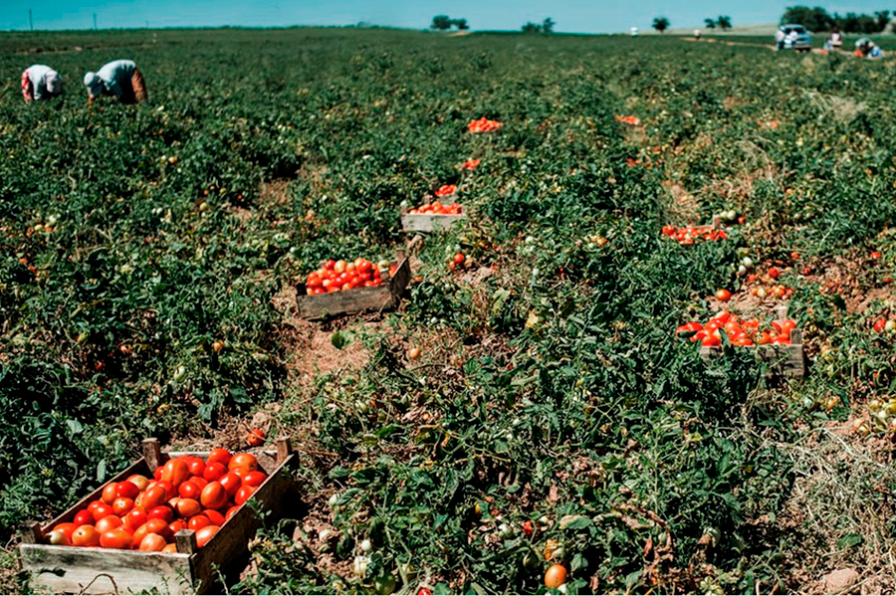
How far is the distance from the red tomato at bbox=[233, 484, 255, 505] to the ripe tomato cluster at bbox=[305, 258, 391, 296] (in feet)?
8.26

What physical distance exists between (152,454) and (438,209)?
430cm

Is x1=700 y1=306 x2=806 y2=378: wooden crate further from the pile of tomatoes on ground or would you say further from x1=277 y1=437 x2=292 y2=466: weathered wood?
the pile of tomatoes on ground

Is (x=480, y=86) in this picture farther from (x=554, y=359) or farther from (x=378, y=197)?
(x=554, y=359)

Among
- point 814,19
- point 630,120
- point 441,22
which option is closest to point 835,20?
point 814,19

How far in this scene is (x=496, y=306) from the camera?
5.16 metres

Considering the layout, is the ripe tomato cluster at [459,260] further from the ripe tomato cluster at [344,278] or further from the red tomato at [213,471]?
the red tomato at [213,471]

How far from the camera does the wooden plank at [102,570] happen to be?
339 cm

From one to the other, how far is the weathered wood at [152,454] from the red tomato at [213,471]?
1.08ft

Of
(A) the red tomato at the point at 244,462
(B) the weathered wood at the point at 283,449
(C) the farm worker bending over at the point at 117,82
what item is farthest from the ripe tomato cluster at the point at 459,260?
(C) the farm worker bending over at the point at 117,82

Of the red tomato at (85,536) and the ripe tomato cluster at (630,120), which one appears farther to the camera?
the ripe tomato cluster at (630,120)

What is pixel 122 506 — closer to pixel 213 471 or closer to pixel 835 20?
pixel 213 471

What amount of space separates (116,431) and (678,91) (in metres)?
13.8

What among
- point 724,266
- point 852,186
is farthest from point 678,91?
point 724,266

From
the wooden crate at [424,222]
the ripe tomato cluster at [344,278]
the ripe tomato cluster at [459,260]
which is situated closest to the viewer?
the ripe tomato cluster at [344,278]
